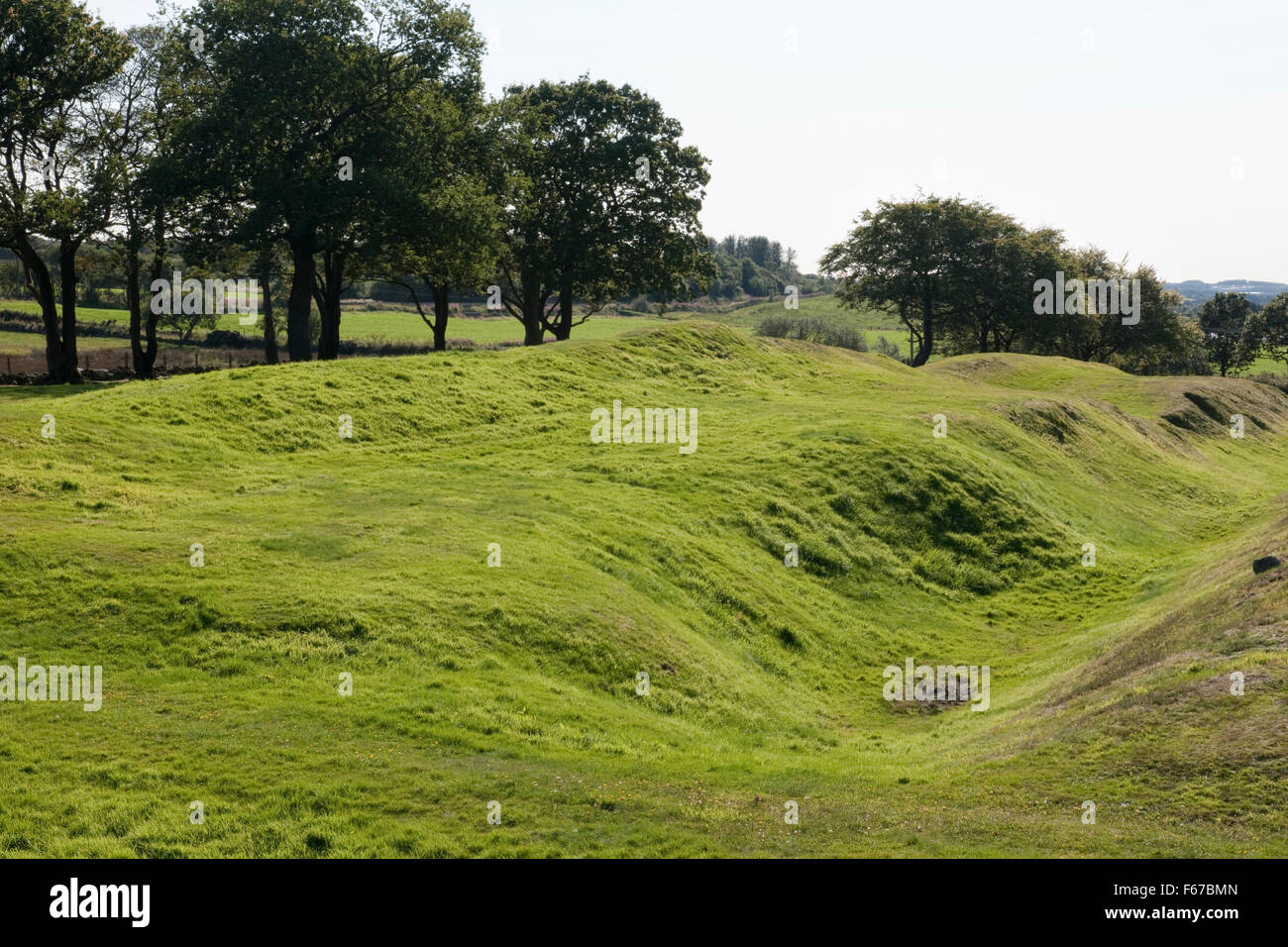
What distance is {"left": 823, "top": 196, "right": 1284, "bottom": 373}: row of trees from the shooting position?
10388 centimetres

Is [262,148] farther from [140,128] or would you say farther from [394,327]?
[394,327]

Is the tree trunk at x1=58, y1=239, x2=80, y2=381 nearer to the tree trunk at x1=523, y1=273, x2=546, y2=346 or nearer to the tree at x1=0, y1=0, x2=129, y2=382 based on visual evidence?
the tree at x1=0, y1=0, x2=129, y2=382

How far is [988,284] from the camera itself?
341 feet

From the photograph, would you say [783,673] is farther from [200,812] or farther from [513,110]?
[513,110]

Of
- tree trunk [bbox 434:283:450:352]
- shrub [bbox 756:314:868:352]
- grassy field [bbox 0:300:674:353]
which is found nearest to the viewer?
tree trunk [bbox 434:283:450:352]

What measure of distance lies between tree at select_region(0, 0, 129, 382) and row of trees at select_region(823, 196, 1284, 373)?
7423cm

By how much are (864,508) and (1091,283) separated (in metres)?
82.0

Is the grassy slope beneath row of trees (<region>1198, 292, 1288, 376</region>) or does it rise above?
beneath

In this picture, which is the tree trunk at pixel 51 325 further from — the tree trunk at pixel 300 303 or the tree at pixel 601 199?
the tree at pixel 601 199

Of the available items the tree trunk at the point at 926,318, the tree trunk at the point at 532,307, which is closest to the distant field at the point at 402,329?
the tree trunk at the point at 532,307

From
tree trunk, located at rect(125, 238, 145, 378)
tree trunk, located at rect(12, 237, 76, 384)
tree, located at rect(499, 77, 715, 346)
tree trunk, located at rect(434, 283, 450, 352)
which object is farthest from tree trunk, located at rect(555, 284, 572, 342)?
tree trunk, located at rect(12, 237, 76, 384)

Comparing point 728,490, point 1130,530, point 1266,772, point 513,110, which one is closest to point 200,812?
point 1266,772
